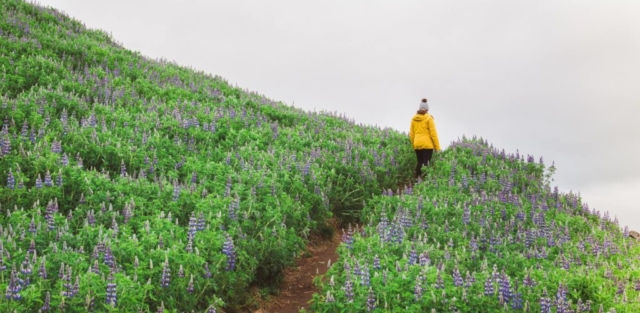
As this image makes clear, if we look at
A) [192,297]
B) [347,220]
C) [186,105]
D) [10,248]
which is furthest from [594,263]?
[186,105]

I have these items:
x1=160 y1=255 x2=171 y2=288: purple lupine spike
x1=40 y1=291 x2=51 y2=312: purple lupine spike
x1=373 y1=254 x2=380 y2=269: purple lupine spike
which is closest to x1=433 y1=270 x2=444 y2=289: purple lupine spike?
x1=373 y1=254 x2=380 y2=269: purple lupine spike

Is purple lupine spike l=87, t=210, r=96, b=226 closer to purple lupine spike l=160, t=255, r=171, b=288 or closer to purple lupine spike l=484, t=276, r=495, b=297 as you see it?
purple lupine spike l=160, t=255, r=171, b=288

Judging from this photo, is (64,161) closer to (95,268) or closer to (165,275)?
(95,268)

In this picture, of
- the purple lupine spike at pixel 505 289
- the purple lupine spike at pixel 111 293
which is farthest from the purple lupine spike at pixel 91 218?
the purple lupine spike at pixel 505 289

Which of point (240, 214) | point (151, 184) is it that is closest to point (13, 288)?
point (151, 184)

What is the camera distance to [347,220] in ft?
40.3

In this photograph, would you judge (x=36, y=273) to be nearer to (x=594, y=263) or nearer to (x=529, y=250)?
(x=529, y=250)

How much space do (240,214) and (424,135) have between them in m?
7.77

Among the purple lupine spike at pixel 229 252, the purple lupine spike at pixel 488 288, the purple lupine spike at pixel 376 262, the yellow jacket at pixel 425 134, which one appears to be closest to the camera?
the purple lupine spike at pixel 488 288

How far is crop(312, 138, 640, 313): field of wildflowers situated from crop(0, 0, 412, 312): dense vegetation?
48.8 inches

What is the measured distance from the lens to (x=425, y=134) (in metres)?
15.2

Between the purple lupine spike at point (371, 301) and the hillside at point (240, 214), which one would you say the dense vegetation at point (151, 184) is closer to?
the hillside at point (240, 214)

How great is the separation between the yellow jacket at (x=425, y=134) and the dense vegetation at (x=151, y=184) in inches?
24.8

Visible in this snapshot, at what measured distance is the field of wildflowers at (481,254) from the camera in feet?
22.3
